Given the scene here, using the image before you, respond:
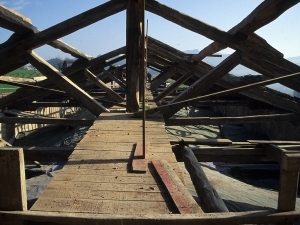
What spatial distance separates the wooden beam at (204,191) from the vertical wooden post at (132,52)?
7.15 feet

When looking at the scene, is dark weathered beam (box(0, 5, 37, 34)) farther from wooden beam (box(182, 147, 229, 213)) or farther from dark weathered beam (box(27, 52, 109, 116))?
wooden beam (box(182, 147, 229, 213))

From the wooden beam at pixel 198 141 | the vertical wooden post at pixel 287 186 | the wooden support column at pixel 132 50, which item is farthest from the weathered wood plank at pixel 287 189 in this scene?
the wooden support column at pixel 132 50

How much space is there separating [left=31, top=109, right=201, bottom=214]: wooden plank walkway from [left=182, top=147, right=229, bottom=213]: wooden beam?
28 centimetres

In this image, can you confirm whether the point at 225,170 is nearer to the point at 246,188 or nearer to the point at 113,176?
the point at 246,188

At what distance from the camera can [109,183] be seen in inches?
75.9

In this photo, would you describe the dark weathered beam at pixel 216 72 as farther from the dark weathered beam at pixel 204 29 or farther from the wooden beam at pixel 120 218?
the wooden beam at pixel 120 218

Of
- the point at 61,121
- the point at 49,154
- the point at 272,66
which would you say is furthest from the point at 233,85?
the point at 49,154

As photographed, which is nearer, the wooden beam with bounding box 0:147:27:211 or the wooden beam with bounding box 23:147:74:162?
the wooden beam with bounding box 0:147:27:211

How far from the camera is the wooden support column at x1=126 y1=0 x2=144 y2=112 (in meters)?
4.13

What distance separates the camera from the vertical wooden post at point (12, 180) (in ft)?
4.39

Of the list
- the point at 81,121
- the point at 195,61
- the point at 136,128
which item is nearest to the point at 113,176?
the point at 136,128

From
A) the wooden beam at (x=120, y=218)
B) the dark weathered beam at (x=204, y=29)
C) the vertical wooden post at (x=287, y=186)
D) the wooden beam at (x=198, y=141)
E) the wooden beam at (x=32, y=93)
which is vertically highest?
the dark weathered beam at (x=204, y=29)

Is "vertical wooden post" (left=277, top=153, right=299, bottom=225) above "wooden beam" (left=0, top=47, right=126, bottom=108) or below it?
below

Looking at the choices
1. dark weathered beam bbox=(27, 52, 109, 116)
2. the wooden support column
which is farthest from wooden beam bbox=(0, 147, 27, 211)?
the wooden support column
